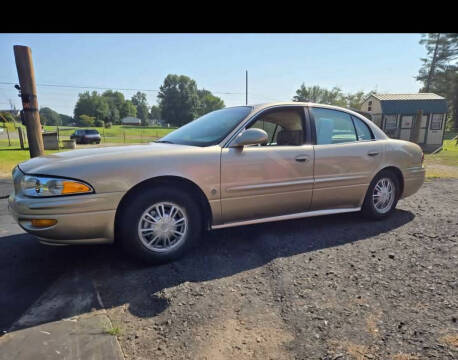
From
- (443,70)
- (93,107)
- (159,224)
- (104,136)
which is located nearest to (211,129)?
(159,224)

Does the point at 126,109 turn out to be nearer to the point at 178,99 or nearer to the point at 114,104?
the point at 114,104

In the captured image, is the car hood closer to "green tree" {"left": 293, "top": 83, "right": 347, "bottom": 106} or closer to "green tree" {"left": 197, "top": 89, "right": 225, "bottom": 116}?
"green tree" {"left": 293, "top": 83, "right": 347, "bottom": 106}

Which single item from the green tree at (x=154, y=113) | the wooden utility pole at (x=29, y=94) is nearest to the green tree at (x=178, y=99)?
the green tree at (x=154, y=113)

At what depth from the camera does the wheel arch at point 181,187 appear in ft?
8.29

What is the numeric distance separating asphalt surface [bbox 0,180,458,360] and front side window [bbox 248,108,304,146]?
46.4 inches

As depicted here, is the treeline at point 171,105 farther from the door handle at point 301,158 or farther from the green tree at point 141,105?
the door handle at point 301,158

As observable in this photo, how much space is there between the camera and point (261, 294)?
2.25 m

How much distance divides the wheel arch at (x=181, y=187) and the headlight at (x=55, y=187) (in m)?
0.30

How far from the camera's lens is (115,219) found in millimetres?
2500

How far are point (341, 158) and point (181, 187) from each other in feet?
6.75

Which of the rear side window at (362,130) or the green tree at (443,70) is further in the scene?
the green tree at (443,70)
